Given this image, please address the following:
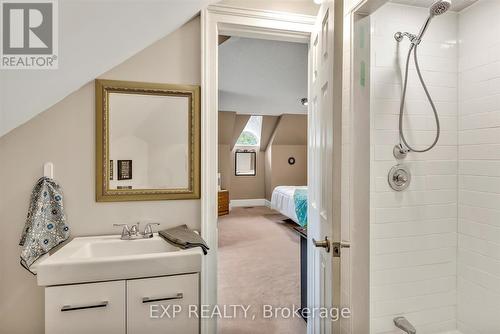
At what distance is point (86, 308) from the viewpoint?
118 centimetres

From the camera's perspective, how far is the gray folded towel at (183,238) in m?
1.36

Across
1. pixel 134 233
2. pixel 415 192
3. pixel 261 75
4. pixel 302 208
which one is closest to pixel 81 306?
pixel 134 233

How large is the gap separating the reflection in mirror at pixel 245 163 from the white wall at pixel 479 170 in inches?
248

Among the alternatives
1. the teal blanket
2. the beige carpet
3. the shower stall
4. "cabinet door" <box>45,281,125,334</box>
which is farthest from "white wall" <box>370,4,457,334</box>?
the teal blanket

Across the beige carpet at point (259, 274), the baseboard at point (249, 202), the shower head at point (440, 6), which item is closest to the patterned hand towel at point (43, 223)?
the beige carpet at point (259, 274)

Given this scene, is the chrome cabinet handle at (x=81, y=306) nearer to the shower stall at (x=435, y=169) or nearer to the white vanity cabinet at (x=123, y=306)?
the white vanity cabinet at (x=123, y=306)

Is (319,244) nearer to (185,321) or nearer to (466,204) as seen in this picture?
(185,321)

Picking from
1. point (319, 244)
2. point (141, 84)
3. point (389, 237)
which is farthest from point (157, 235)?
point (389, 237)

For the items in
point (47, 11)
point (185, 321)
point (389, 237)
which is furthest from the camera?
point (389, 237)

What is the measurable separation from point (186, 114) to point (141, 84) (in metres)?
0.32

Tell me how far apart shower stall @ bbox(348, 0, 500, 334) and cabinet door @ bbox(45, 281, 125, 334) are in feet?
4.73

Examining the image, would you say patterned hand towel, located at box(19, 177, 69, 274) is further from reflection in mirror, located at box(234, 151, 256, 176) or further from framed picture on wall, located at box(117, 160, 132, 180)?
reflection in mirror, located at box(234, 151, 256, 176)

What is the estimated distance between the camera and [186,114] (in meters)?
1.67

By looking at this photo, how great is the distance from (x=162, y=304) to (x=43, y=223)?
82 centimetres
